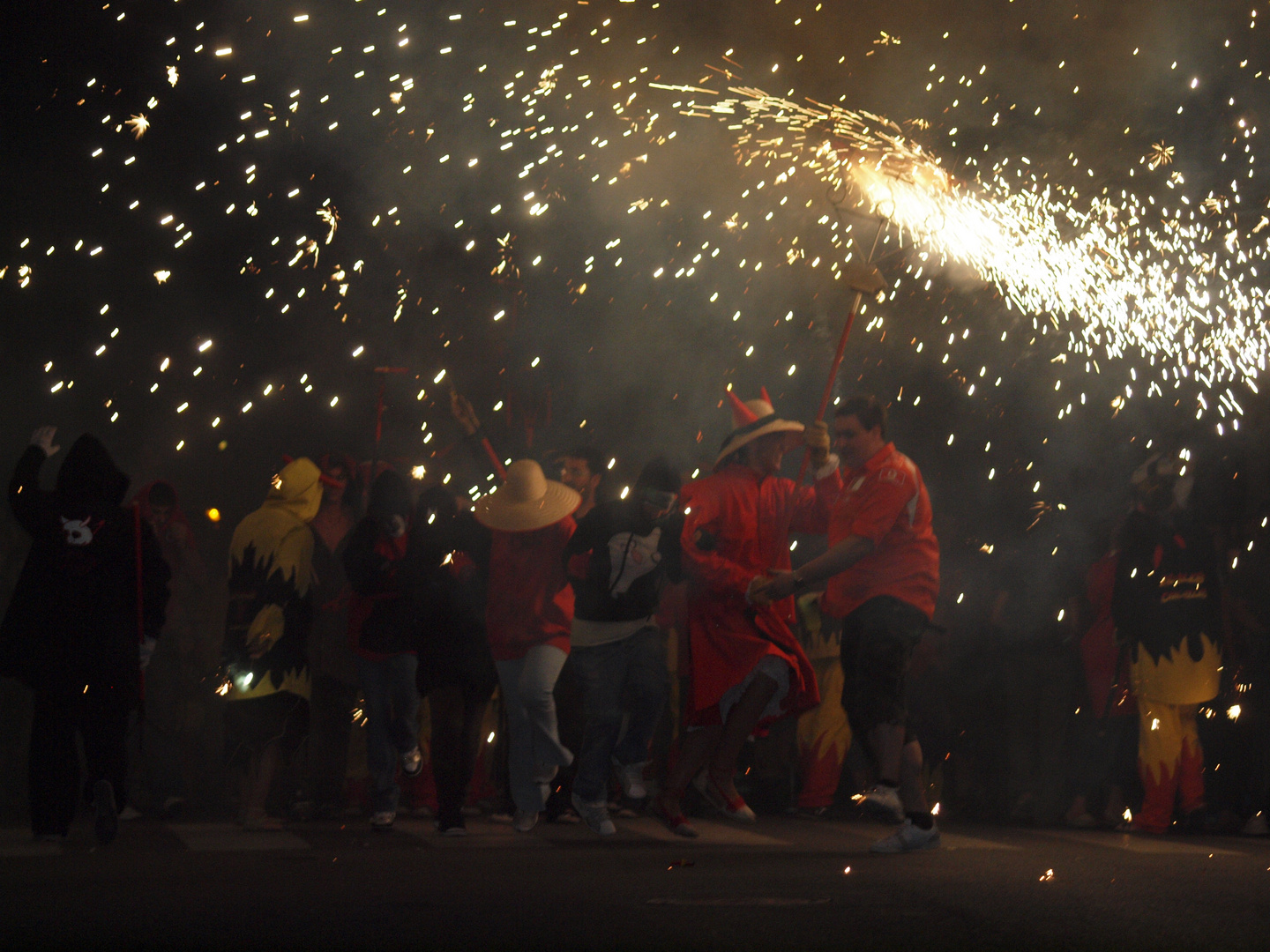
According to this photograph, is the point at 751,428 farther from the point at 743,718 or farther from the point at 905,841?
the point at 905,841

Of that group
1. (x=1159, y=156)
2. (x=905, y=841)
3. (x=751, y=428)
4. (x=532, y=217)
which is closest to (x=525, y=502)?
(x=751, y=428)

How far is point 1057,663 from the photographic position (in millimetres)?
9227

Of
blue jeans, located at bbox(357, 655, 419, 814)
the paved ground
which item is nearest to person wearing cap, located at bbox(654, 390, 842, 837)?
the paved ground

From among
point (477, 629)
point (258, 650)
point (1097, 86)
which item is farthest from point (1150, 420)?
point (258, 650)

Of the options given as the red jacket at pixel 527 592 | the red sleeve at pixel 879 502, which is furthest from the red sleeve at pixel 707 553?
the red sleeve at pixel 879 502

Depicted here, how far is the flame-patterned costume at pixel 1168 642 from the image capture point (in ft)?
26.6

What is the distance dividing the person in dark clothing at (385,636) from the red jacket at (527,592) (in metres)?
0.37

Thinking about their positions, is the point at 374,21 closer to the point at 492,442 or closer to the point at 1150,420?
the point at 492,442

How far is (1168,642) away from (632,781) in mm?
2724

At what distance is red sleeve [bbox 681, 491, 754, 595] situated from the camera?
7.52 meters

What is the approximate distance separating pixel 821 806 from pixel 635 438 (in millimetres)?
3678

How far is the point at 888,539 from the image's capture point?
692 cm

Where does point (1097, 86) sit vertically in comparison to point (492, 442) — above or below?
above

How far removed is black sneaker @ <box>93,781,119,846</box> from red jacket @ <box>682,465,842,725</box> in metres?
2.48
